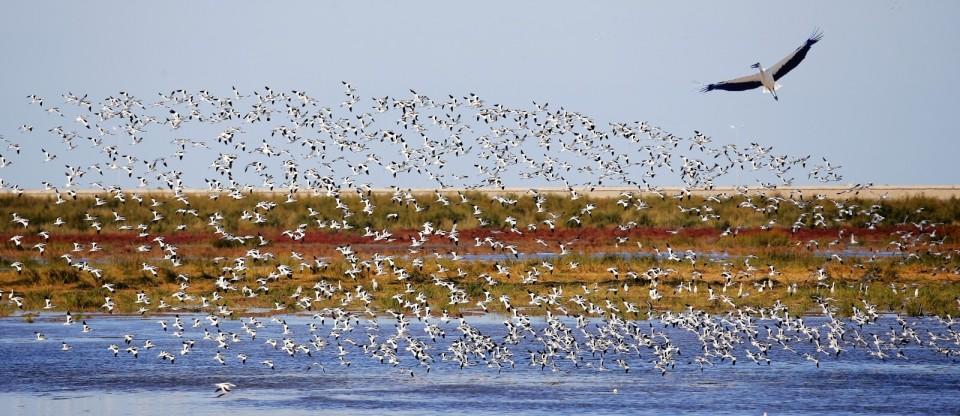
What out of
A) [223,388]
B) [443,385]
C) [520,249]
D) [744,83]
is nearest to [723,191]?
[520,249]

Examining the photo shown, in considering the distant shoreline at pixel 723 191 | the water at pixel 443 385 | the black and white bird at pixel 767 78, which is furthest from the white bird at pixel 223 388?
the distant shoreline at pixel 723 191

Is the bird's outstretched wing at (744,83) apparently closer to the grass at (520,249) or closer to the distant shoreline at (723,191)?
the grass at (520,249)

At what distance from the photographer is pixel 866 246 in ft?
217

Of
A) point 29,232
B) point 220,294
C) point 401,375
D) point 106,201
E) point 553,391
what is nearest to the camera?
point 553,391

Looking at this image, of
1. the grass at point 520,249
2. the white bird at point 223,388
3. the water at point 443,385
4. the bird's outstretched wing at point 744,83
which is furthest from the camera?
the grass at point 520,249

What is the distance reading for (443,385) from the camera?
30.7m

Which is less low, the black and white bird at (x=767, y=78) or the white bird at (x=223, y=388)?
the black and white bird at (x=767, y=78)

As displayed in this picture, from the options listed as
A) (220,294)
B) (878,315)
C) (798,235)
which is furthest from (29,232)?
(878,315)

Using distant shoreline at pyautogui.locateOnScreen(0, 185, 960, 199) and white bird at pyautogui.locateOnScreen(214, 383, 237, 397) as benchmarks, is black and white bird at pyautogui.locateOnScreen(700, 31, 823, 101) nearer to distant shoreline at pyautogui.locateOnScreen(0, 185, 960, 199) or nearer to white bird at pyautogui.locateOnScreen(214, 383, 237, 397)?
white bird at pyautogui.locateOnScreen(214, 383, 237, 397)

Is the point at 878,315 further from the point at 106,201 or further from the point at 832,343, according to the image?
the point at 106,201

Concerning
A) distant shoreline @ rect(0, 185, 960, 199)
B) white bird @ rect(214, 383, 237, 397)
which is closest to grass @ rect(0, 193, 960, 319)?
distant shoreline @ rect(0, 185, 960, 199)

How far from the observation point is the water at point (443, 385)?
2805cm

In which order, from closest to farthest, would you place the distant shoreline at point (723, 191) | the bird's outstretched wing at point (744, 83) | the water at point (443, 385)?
the water at point (443, 385) → the bird's outstretched wing at point (744, 83) → the distant shoreline at point (723, 191)

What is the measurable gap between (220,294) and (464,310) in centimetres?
757
